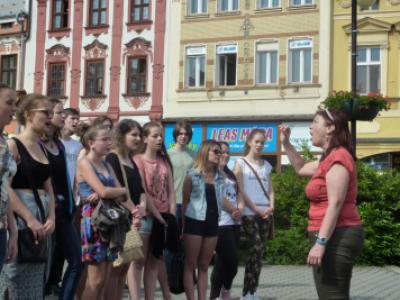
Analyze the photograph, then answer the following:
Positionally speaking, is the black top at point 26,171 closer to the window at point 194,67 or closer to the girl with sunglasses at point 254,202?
the girl with sunglasses at point 254,202

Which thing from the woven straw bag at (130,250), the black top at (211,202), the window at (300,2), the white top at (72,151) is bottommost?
the woven straw bag at (130,250)

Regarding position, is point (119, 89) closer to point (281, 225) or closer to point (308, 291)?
point (281, 225)

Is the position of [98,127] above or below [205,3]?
below

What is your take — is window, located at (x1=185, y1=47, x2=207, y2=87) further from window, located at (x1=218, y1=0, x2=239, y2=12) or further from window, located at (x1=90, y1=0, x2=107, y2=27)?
window, located at (x1=90, y1=0, x2=107, y2=27)

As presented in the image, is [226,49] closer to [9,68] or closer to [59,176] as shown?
[9,68]

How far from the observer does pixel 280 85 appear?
93.9 ft

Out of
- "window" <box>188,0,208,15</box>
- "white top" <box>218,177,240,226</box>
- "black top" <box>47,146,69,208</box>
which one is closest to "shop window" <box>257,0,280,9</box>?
"window" <box>188,0,208,15</box>

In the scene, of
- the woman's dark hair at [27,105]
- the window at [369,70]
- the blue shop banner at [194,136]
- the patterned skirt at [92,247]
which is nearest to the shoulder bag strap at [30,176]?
the woman's dark hair at [27,105]

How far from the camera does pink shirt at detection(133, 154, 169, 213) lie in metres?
7.08

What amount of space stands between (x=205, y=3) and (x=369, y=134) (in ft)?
29.9

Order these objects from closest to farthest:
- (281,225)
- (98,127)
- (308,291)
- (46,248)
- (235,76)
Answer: (46,248)
(98,127)
(308,291)
(281,225)
(235,76)

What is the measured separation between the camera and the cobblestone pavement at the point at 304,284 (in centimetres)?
878

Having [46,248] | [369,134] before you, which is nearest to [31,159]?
[46,248]

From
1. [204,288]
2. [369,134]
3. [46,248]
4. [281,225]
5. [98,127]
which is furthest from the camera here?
[369,134]
